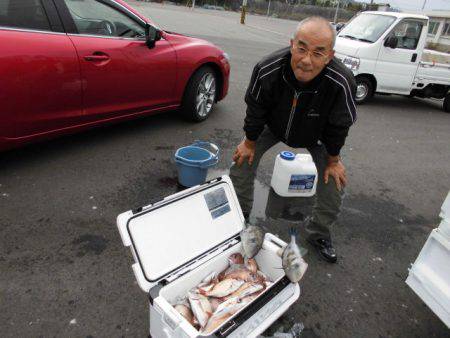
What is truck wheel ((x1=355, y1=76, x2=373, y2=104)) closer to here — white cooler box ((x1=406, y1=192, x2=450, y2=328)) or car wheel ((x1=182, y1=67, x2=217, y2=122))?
car wheel ((x1=182, y1=67, x2=217, y2=122))

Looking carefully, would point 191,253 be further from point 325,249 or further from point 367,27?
point 367,27

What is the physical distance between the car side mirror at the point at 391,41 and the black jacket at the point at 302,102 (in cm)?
525

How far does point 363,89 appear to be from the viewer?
23.3ft

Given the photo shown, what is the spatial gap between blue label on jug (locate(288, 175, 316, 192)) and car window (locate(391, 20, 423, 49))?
4.89 metres

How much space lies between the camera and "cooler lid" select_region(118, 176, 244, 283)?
177 cm

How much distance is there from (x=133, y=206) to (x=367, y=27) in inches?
248

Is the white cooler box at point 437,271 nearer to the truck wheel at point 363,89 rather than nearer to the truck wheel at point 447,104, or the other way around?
the truck wheel at point 363,89

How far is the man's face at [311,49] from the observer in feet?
6.30

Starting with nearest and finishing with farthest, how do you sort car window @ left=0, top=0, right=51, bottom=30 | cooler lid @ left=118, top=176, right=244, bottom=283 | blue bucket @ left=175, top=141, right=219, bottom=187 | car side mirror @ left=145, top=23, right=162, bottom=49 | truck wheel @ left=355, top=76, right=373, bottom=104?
cooler lid @ left=118, top=176, right=244, bottom=283
car window @ left=0, top=0, right=51, bottom=30
blue bucket @ left=175, top=141, right=219, bottom=187
car side mirror @ left=145, top=23, right=162, bottom=49
truck wheel @ left=355, top=76, right=373, bottom=104

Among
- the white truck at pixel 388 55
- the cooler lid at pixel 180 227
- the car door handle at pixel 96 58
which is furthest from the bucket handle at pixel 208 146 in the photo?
the white truck at pixel 388 55

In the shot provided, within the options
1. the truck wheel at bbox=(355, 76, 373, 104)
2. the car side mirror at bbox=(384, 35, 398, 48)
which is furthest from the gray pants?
the car side mirror at bbox=(384, 35, 398, 48)

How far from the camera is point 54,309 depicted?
202 cm

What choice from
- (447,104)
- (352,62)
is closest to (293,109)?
(352,62)

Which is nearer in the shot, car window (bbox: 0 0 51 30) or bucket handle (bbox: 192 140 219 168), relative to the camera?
car window (bbox: 0 0 51 30)
